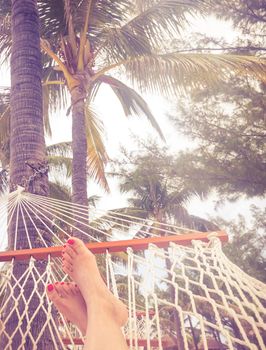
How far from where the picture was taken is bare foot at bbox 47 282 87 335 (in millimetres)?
1347

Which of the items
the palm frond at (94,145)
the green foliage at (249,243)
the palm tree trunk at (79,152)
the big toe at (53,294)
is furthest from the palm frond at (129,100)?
the green foliage at (249,243)

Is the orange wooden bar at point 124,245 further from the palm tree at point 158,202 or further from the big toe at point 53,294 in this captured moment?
the palm tree at point 158,202

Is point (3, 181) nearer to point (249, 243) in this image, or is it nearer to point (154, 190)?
point (154, 190)

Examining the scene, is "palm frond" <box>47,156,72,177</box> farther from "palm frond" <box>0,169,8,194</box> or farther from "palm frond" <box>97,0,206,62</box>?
"palm frond" <box>97,0,206,62</box>

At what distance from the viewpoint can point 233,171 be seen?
6.25m

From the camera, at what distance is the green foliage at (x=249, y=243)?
7980mm

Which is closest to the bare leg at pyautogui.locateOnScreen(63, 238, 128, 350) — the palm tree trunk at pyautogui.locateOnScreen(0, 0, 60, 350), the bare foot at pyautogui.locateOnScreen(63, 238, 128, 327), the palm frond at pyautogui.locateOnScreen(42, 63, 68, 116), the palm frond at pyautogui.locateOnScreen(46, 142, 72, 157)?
the bare foot at pyautogui.locateOnScreen(63, 238, 128, 327)

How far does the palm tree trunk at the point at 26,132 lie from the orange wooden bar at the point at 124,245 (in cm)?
28

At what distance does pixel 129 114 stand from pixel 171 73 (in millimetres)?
1394

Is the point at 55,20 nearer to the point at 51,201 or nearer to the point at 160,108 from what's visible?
the point at 51,201

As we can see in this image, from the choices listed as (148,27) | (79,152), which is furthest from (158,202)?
(79,152)

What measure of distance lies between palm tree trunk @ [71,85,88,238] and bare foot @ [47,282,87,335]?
1802 mm

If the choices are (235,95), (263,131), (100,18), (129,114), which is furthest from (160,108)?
(100,18)

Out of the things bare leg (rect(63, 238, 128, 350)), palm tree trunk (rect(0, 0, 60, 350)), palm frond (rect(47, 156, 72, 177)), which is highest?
palm frond (rect(47, 156, 72, 177))
